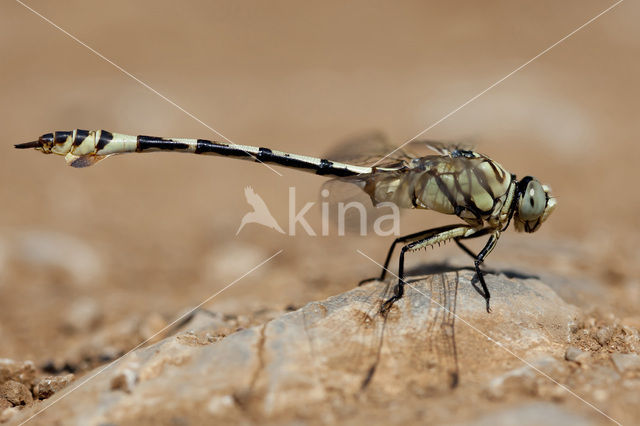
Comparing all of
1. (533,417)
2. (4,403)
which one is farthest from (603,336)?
(4,403)

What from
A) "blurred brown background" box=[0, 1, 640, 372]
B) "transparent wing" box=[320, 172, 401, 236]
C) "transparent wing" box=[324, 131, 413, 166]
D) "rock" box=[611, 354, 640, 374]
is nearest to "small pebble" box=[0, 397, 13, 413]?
"blurred brown background" box=[0, 1, 640, 372]

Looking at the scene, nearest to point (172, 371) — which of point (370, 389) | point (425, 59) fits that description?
point (370, 389)

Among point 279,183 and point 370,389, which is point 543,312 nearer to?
point 370,389

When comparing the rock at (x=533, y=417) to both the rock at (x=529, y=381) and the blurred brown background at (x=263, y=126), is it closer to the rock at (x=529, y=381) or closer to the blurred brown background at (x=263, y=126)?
the rock at (x=529, y=381)

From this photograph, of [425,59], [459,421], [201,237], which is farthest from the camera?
[425,59]

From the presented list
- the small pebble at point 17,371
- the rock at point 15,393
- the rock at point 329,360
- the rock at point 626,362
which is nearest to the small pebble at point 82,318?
the small pebble at point 17,371

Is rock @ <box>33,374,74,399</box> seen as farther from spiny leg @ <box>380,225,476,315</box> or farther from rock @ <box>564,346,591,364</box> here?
rock @ <box>564,346,591,364</box>
